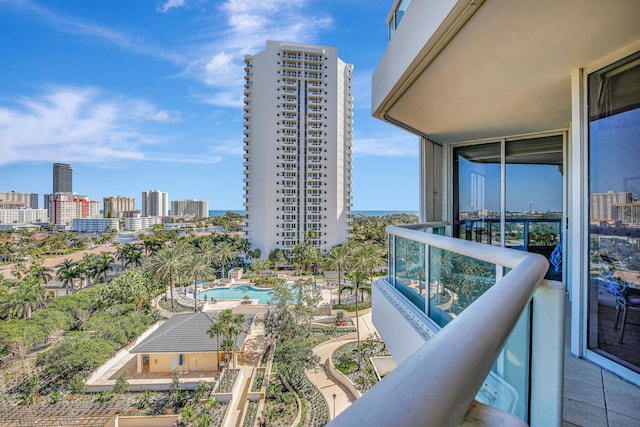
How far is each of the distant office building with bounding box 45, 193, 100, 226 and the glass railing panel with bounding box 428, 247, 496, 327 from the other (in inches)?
4993

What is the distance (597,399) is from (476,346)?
88.4 inches

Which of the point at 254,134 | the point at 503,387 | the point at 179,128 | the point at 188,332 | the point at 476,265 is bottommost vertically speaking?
the point at 188,332

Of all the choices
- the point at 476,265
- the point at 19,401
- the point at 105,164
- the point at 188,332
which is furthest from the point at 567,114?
the point at 105,164

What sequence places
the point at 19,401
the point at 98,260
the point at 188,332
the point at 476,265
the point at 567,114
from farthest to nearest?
the point at 98,260, the point at 188,332, the point at 19,401, the point at 567,114, the point at 476,265

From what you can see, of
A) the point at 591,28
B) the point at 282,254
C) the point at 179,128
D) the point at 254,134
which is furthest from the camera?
the point at 179,128

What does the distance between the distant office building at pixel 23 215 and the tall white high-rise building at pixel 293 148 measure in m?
109

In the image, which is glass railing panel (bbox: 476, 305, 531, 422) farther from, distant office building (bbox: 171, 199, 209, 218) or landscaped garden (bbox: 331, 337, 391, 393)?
distant office building (bbox: 171, 199, 209, 218)

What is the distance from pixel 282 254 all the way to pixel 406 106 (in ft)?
110

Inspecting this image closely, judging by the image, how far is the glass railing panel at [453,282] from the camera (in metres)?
1.92

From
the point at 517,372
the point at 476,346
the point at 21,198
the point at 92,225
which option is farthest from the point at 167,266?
the point at 21,198

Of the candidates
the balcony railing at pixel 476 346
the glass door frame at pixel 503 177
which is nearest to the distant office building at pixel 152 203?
the glass door frame at pixel 503 177

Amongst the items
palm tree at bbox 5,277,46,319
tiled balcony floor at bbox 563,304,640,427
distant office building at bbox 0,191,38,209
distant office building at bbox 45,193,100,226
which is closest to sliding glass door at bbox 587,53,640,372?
tiled balcony floor at bbox 563,304,640,427

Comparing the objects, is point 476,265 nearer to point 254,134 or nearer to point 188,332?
point 188,332

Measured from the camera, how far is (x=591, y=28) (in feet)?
7.38
